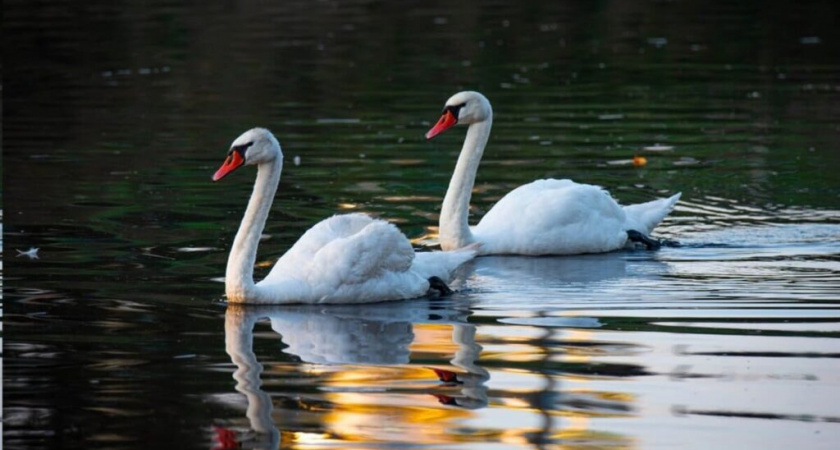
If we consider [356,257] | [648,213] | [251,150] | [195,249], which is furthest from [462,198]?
[251,150]

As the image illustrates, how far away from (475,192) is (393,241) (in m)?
4.76

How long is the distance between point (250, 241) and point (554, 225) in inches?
112

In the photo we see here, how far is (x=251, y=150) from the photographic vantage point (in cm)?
1060

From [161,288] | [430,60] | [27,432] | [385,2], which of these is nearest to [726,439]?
[27,432]

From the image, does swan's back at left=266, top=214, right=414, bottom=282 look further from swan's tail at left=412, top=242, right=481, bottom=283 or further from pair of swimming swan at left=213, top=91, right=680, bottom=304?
swan's tail at left=412, top=242, right=481, bottom=283

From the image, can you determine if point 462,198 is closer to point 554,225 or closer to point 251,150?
point 554,225

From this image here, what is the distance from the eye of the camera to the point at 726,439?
7.27 metres

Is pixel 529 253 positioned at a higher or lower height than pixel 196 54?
lower

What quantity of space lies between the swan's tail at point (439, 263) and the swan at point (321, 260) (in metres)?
0.02

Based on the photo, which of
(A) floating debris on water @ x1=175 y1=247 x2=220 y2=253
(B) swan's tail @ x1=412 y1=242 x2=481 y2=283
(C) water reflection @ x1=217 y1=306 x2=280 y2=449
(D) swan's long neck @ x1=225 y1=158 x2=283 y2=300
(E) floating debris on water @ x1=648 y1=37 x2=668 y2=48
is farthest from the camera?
(E) floating debris on water @ x1=648 y1=37 x2=668 y2=48

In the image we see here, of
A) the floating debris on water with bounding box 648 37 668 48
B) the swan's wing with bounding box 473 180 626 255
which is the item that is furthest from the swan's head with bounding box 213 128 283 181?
the floating debris on water with bounding box 648 37 668 48

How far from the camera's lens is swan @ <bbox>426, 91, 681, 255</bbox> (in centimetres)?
1244

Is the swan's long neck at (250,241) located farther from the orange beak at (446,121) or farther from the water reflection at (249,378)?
the orange beak at (446,121)

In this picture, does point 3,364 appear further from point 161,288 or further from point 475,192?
point 475,192
